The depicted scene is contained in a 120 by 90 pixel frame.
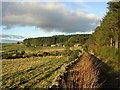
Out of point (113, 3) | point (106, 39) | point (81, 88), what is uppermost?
point (113, 3)

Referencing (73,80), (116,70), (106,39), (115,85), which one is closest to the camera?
(73,80)

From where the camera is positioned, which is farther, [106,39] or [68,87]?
[106,39]

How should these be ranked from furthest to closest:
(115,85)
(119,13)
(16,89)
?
1. (119,13)
2. (115,85)
3. (16,89)

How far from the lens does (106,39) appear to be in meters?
33.1

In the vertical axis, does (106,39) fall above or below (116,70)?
above

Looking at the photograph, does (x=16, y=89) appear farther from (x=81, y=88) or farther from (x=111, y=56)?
(x=111, y=56)

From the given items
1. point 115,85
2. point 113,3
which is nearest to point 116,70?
point 115,85

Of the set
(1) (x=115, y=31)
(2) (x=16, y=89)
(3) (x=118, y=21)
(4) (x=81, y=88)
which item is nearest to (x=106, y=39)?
(1) (x=115, y=31)

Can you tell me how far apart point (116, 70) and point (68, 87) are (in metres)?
12.7

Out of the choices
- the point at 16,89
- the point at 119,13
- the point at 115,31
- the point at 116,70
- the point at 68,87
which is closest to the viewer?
the point at 68,87

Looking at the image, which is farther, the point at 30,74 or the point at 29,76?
the point at 30,74

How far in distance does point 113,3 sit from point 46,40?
102586 millimetres

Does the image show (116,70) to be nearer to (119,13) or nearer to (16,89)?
(119,13)

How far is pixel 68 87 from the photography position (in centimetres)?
675
